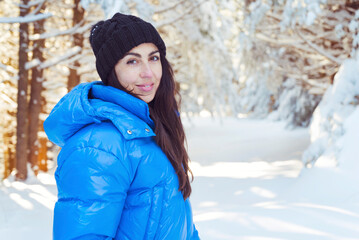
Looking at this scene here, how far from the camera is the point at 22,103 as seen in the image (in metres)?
6.16

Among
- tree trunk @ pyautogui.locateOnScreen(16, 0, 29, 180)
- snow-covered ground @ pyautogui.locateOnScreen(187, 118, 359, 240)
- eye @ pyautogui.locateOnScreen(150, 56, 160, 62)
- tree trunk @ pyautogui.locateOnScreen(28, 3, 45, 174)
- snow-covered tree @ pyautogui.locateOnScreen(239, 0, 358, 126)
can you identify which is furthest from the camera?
tree trunk @ pyautogui.locateOnScreen(28, 3, 45, 174)

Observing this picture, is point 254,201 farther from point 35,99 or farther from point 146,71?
point 35,99

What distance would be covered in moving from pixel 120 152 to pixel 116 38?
0.52m

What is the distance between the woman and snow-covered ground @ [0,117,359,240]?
1.61m

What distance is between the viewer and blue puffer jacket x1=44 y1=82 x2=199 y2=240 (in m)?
1.12

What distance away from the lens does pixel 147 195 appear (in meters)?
1.26

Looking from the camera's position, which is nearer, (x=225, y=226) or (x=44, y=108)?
(x=225, y=226)

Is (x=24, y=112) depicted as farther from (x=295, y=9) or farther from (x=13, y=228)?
(x=295, y=9)

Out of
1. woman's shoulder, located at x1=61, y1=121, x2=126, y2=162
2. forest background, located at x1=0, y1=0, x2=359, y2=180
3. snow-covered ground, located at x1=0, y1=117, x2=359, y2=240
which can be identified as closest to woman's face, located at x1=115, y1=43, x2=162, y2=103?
woman's shoulder, located at x1=61, y1=121, x2=126, y2=162

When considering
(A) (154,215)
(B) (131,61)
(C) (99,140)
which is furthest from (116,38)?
(A) (154,215)

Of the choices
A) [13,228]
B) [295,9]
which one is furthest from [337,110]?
[13,228]

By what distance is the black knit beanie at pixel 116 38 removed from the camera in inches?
56.7

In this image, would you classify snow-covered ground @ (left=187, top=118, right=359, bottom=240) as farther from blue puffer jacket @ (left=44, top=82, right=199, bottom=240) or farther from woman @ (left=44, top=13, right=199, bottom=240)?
blue puffer jacket @ (left=44, top=82, right=199, bottom=240)

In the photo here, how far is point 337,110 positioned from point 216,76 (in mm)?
3007
